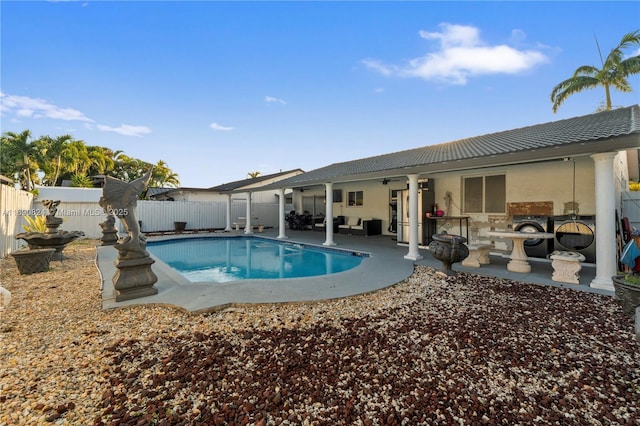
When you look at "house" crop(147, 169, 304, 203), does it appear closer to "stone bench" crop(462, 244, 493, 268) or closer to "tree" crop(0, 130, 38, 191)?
"tree" crop(0, 130, 38, 191)

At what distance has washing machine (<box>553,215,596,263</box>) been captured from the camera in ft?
22.6

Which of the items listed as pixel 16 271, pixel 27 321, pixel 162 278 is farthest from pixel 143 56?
pixel 27 321

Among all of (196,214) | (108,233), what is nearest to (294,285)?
(108,233)

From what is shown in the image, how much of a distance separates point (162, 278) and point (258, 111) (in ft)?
34.7

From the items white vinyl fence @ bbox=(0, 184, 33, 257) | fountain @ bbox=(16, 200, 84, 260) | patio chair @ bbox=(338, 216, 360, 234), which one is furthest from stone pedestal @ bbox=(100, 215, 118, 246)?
patio chair @ bbox=(338, 216, 360, 234)

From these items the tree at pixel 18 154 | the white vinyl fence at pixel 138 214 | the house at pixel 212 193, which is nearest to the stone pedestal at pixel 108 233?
the white vinyl fence at pixel 138 214

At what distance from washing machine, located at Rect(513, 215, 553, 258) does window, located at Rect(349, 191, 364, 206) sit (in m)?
7.49

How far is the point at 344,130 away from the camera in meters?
15.9

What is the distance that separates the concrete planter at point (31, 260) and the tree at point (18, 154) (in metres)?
16.7

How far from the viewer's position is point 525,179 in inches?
320

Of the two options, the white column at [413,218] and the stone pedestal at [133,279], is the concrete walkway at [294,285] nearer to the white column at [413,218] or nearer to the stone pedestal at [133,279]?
the stone pedestal at [133,279]

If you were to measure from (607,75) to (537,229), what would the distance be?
1660 centimetres

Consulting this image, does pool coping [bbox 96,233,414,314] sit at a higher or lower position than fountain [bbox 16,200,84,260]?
lower

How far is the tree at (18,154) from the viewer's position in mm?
18312
